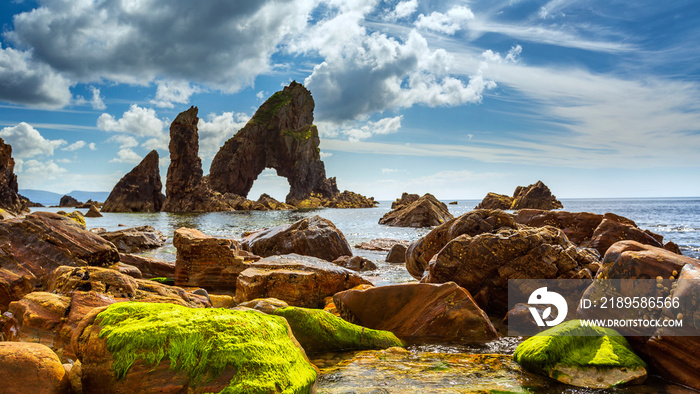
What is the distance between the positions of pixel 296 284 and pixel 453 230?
4.59m

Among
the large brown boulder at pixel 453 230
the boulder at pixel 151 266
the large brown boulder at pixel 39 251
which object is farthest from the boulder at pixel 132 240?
the large brown boulder at pixel 453 230

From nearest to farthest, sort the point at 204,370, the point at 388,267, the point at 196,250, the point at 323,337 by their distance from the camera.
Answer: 1. the point at 204,370
2. the point at 323,337
3. the point at 196,250
4. the point at 388,267

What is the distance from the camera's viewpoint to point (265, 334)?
13.4 feet

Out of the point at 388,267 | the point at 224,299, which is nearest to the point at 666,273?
the point at 224,299

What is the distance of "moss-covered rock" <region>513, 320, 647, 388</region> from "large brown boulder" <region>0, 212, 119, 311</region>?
344 inches

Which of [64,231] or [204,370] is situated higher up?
[64,231]

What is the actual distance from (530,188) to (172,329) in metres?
87.9

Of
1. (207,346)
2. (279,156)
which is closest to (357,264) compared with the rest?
(207,346)

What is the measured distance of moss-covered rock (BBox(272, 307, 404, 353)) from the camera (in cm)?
627

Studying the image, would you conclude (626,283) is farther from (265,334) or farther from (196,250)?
(196,250)

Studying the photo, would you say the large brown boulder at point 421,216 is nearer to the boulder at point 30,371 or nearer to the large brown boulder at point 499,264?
the large brown boulder at point 499,264

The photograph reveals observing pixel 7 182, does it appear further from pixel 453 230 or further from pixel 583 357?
pixel 583 357

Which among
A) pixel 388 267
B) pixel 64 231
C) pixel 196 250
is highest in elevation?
pixel 64 231

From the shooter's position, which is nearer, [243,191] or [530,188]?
[530,188]
